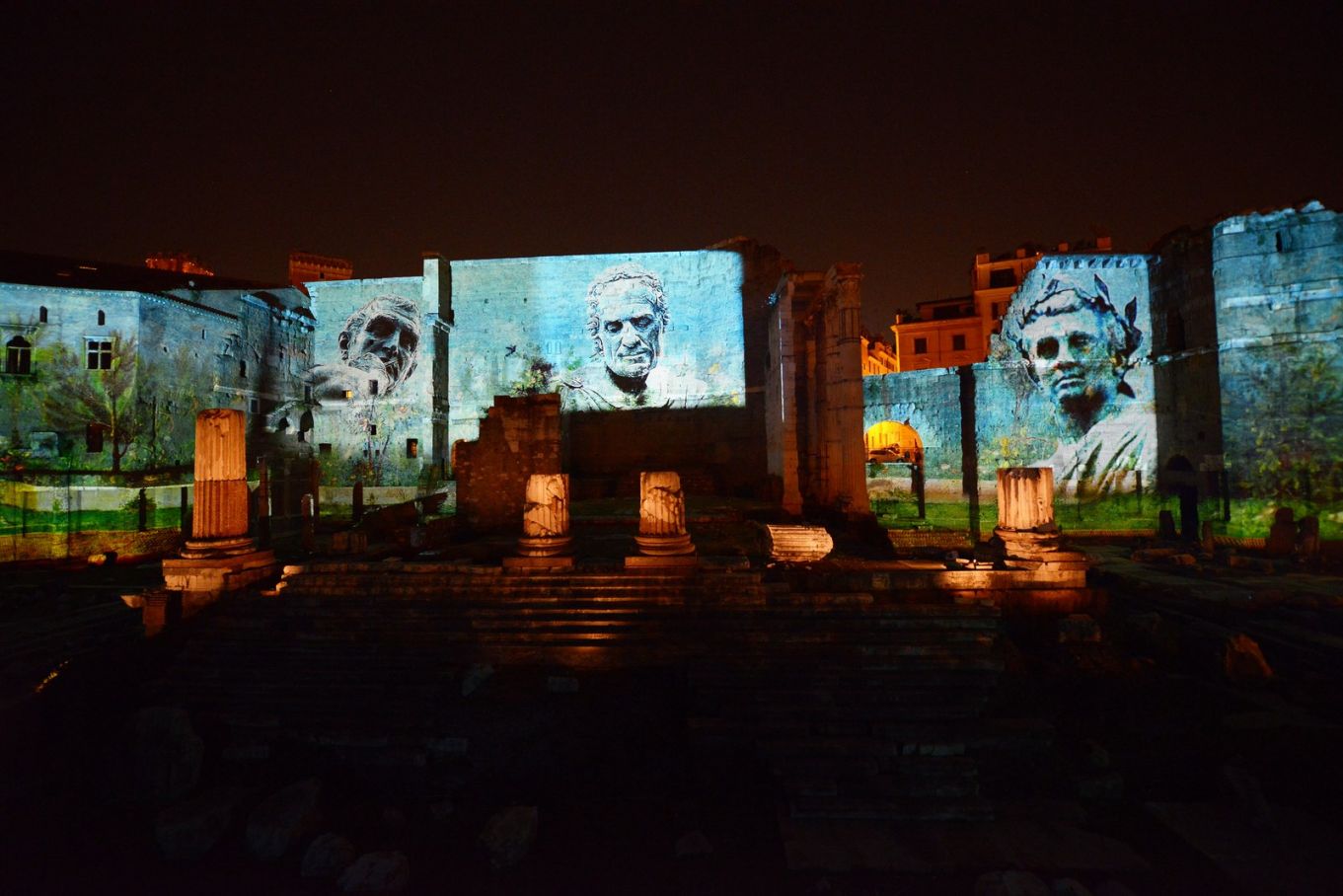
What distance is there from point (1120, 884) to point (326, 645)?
8381mm

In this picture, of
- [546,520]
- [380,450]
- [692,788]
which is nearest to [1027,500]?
[692,788]

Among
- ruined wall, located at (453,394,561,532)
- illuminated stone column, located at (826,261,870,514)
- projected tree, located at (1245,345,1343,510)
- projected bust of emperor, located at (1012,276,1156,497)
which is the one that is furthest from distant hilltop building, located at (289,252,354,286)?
projected tree, located at (1245,345,1343,510)

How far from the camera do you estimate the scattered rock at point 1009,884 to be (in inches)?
161

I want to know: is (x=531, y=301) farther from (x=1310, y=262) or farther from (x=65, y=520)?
(x=1310, y=262)

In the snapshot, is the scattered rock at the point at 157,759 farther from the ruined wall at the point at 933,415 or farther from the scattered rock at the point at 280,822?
the ruined wall at the point at 933,415

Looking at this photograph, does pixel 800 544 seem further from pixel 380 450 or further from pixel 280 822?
pixel 380 450

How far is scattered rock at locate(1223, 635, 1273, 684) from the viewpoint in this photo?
712 cm

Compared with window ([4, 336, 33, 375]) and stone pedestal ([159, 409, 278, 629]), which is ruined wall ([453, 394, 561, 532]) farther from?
window ([4, 336, 33, 375])

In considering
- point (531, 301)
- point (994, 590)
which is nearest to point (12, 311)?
point (531, 301)

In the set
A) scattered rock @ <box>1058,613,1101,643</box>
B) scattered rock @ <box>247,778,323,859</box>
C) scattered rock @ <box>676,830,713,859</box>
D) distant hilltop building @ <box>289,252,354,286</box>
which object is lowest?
scattered rock @ <box>676,830,713,859</box>

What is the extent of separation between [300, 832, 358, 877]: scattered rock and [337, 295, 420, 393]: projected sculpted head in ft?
73.3

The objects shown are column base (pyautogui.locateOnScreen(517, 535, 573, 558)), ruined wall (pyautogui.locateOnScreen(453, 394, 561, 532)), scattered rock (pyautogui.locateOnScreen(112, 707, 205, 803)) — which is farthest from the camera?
ruined wall (pyautogui.locateOnScreen(453, 394, 561, 532))

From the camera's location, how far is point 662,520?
9102 mm

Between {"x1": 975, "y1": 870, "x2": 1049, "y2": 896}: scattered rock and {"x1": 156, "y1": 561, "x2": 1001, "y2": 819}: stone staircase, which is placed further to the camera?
{"x1": 156, "y1": 561, "x2": 1001, "y2": 819}: stone staircase
